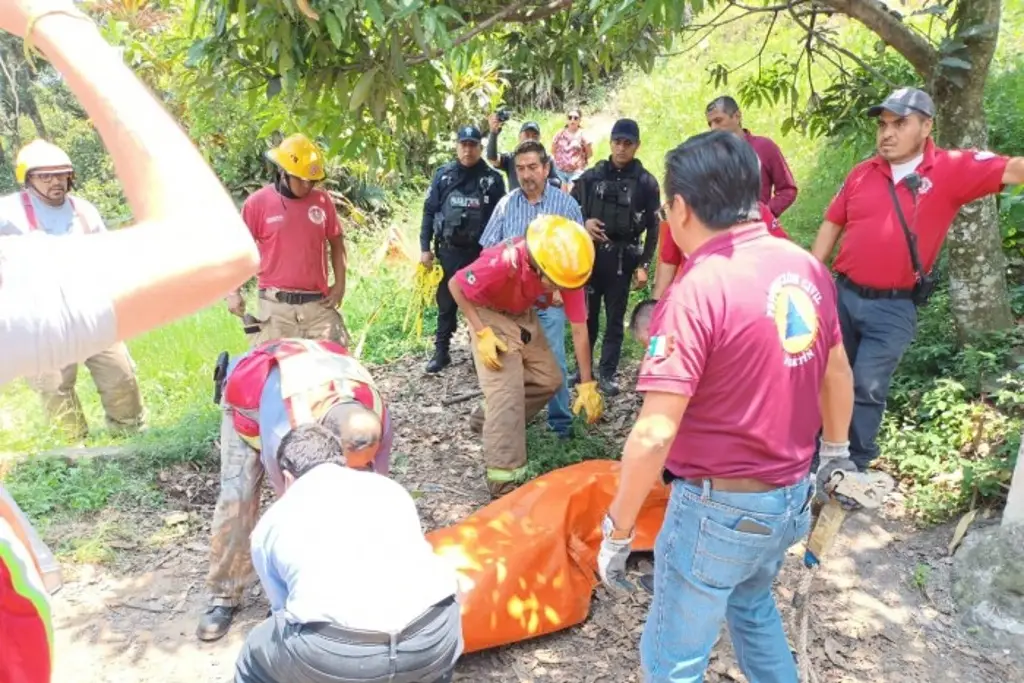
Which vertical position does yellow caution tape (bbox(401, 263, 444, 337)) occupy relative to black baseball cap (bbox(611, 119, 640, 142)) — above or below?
below

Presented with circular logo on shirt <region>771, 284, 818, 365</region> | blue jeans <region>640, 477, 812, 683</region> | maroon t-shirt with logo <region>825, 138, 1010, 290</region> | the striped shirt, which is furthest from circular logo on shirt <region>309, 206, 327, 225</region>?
circular logo on shirt <region>771, 284, 818, 365</region>

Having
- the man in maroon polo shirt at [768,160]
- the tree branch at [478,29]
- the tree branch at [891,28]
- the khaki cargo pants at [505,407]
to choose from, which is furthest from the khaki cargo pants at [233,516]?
the tree branch at [891,28]

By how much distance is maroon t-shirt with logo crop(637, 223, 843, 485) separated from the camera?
6.38ft

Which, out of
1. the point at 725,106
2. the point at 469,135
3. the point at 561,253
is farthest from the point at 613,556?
the point at 469,135

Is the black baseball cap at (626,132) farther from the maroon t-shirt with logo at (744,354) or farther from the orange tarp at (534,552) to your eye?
the maroon t-shirt with logo at (744,354)

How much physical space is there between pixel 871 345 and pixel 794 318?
1.90 m

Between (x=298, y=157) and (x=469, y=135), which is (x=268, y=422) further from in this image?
(x=469, y=135)

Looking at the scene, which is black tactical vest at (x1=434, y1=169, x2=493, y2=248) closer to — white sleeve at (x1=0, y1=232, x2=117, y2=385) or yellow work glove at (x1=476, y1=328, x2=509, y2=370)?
yellow work glove at (x1=476, y1=328, x2=509, y2=370)

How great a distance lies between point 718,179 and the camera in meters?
2.01

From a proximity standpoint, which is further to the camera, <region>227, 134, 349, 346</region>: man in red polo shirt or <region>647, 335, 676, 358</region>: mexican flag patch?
<region>227, 134, 349, 346</region>: man in red polo shirt

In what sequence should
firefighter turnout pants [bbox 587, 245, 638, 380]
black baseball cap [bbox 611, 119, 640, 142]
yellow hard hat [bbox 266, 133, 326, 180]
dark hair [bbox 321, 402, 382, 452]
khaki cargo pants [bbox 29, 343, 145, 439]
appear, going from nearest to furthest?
1. dark hair [bbox 321, 402, 382, 452]
2. yellow hard hat [bbox 266, 133, 326, 180]
3. khaki cargo pants [bbox 29, 343, 145, 439]
4. black baseball cap [bbox 611, 119, 640, 142]
5. firefighter turnout pants [bbox 587, 245, 638, 380]

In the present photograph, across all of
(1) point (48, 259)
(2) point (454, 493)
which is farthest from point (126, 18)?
(1) point (48, 259)

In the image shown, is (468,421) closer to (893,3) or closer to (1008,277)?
(1008,277)

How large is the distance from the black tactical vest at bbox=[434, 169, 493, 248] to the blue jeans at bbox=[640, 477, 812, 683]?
387 centimetres
